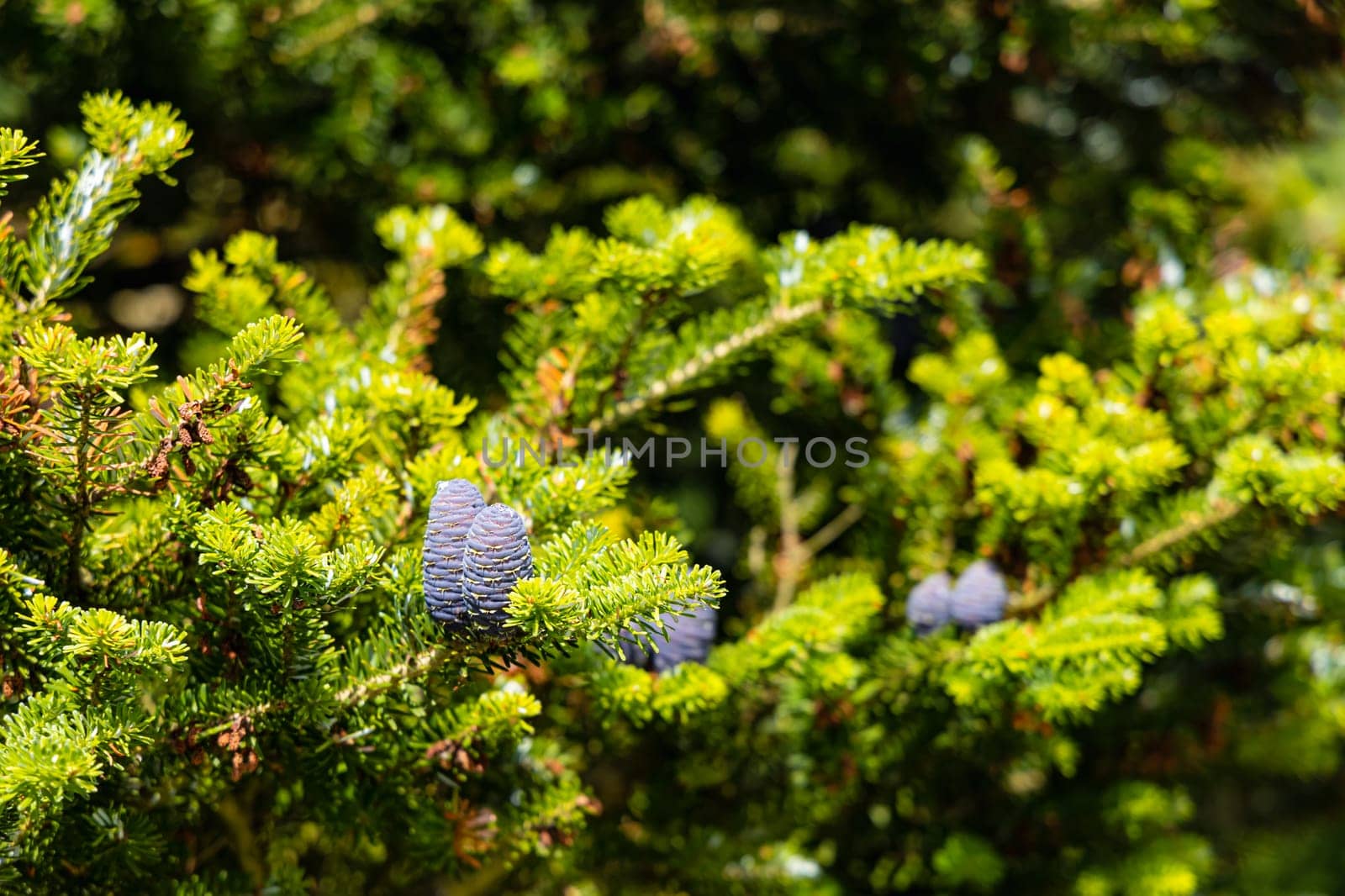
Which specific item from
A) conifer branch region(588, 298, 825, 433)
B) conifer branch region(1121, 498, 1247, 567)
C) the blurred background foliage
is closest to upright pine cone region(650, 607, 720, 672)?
conifer branch region(588, 298, 825, 433)

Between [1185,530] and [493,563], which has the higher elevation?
[493,563]

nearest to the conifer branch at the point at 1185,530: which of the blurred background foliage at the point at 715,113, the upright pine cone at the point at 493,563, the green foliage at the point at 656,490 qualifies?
the green foliage at the point at 656,490

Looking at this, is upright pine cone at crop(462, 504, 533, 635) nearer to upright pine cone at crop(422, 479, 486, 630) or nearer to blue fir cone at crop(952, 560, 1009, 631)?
upright pine cone at crop(422, 479, 486, 630)

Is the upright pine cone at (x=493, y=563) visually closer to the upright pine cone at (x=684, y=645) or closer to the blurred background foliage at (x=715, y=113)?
the upright pine cone at (x=684, y=645)

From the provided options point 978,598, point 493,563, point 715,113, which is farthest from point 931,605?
point 715,113

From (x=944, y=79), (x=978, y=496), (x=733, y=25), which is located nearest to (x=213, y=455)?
(x=978, y=496)

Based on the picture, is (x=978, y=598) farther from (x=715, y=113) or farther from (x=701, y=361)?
(x=715, y=113)

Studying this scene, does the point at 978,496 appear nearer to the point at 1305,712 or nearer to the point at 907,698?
the point at 907,698
